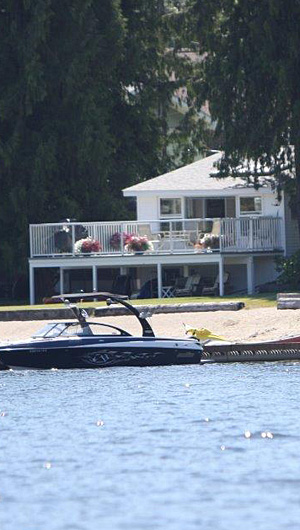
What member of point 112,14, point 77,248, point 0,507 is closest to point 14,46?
point 112,14

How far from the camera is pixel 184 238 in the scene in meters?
52.8

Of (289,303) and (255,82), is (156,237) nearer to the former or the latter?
(255,82)

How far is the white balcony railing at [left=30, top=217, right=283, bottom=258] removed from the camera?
52344 mm

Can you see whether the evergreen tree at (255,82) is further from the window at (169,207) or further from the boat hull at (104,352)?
the boat hull at (104,352)

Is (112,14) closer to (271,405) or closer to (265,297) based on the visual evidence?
(265,297)

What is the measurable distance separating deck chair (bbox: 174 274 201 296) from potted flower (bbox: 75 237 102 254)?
2.81m

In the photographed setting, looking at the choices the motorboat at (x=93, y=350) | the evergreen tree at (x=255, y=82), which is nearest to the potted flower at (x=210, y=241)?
the evergreen tree at (x=255, y=82)

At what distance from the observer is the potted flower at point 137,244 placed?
172 feet

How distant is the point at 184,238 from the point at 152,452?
2770cm

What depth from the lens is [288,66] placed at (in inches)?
1949

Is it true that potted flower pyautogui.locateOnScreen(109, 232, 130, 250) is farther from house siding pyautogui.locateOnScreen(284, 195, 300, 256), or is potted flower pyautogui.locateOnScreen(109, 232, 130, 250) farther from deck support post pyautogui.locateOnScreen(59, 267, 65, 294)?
house siding pyautogui.locateOnScreen(284, 195, 300, 256)

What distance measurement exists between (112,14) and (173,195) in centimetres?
849

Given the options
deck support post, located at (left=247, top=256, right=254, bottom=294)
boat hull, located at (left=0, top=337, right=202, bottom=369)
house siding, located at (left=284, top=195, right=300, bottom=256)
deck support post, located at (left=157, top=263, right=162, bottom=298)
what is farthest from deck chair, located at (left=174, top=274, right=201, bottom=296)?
boat hull, located at (left=0, top=337, right=202, bottom=369)

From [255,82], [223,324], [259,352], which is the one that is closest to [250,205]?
[255,82]
